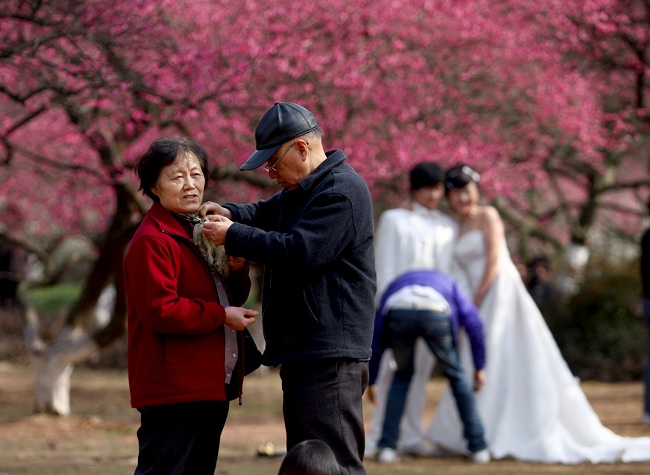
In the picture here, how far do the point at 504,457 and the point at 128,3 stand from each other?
356cm

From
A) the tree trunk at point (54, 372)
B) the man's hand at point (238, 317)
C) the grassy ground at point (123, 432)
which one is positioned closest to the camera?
the man's hand at point (238, 317)

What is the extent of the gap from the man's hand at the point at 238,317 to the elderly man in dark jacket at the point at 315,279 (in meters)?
0.10

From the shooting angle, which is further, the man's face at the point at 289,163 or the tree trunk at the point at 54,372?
the tree trunk at the point at 54,372

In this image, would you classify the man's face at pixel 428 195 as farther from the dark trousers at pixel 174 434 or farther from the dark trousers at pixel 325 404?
the dark trousers at pixel 174 434

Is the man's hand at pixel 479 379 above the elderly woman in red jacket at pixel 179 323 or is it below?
below

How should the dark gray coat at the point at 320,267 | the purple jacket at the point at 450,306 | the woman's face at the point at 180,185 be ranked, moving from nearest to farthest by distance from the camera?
the dark gray coat at the point at 320,267 < the woman's face at the point at 180,185 < the purple jacket at the point at 450,306

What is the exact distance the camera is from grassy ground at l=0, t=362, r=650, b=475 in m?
6.25

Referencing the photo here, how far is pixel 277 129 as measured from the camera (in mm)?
3619

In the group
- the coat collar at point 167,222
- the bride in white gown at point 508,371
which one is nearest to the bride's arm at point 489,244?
the bride in white gown at point 508,371

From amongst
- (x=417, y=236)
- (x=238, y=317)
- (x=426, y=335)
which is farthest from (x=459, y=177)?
(x=238, y=317)

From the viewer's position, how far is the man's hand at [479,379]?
21.6 feet

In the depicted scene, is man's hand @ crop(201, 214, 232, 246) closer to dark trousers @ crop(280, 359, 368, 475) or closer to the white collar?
dark trousers @ crop(280, 359, 368, 475)

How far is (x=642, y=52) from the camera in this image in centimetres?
864

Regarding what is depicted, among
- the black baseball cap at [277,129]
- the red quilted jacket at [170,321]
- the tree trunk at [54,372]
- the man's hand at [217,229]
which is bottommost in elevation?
the tree trunk at [54,372]
